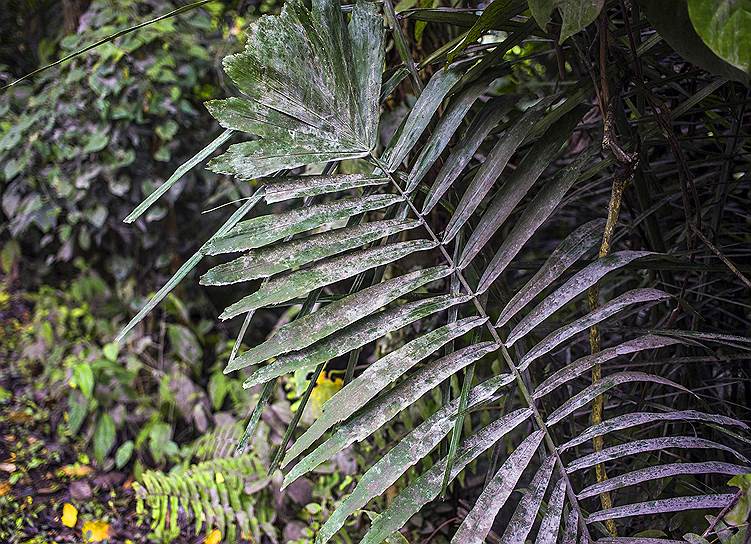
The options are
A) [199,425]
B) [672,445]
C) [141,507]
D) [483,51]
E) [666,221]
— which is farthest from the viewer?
[199,425]

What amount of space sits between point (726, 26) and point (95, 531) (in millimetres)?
1771

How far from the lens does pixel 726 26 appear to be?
0.53m

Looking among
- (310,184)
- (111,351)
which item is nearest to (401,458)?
(310,184)

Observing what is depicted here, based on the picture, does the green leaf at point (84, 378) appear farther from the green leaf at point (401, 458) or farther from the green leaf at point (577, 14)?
the green leaf at point (577, 14)

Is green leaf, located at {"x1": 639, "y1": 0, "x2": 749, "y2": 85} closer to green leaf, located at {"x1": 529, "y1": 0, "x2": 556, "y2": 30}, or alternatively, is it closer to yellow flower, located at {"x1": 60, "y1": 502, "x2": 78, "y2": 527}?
green leaf, located at {"x1": 529, "y1": 0, "x2": 556, "y2": 30}

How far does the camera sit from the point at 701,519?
809 mm

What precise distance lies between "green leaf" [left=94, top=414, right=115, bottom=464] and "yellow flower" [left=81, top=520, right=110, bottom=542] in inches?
12.6

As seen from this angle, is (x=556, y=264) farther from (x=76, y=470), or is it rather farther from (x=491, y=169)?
(x=76, y=470)

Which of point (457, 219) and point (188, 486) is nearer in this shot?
point (457, 219)

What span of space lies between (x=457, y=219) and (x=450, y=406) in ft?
0.80

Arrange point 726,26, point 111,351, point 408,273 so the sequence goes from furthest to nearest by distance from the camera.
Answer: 1. point 111,351
2. point 408,273
3. point 726,26

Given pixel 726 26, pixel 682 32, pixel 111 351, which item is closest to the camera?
pixel 726 26

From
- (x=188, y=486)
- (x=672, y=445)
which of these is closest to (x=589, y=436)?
(x=672, y=445)

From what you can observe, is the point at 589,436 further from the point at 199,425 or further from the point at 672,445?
the point at 199,425
